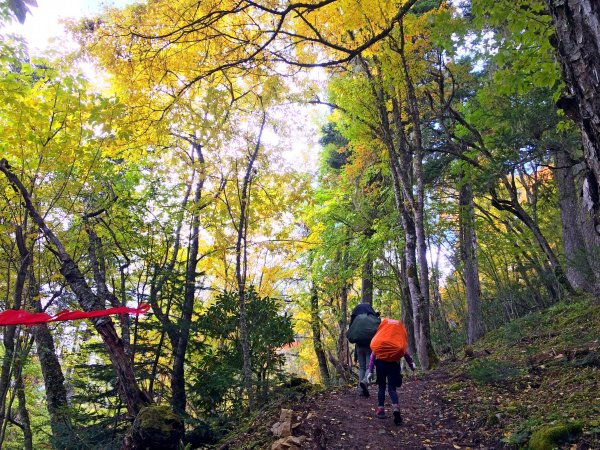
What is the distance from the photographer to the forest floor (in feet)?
11.3

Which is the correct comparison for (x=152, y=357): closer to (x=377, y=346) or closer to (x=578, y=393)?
(x=377, y=346)

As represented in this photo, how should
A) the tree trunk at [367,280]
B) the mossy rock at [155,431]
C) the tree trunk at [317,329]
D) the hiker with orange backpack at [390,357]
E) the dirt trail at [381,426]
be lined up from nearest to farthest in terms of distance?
the dirt trail at [381,426] < the hiker with orange backpack at [390,357] < the mossy rock at [155,431] < the tree trunk at [367,280] < the tree trunk at [317,329]

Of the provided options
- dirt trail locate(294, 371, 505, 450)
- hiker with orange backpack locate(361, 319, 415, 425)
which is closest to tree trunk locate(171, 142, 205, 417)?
dirt trail locate(294, 371, 505, 450)

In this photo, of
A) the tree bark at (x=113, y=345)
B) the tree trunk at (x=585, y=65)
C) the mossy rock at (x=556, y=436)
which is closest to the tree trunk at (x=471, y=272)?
the mossy rock at (x=556, y=436)

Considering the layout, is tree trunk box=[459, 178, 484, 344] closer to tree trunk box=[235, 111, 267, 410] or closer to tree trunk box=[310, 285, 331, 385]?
tree trunk box=[310, 285, 331, 385]

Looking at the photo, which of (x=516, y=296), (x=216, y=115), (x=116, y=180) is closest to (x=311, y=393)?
(x=216, y=115)

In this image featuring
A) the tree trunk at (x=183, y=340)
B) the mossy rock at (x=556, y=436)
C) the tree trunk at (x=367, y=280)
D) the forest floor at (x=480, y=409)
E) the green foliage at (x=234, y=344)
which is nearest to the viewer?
the mossy rock at (x=556, y=436)

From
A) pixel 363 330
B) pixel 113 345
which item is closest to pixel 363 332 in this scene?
pixel 363 330

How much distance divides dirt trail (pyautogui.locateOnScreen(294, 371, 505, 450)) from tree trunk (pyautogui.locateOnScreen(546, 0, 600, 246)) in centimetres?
280

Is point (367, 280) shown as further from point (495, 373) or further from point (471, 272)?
point (495, 373)

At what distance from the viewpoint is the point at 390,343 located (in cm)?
477

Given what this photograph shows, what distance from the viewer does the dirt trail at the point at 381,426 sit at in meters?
3.96

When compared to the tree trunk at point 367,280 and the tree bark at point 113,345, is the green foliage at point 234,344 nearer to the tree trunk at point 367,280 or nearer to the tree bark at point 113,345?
the tree bark at point 113,345

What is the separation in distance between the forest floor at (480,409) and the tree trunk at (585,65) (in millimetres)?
2137
